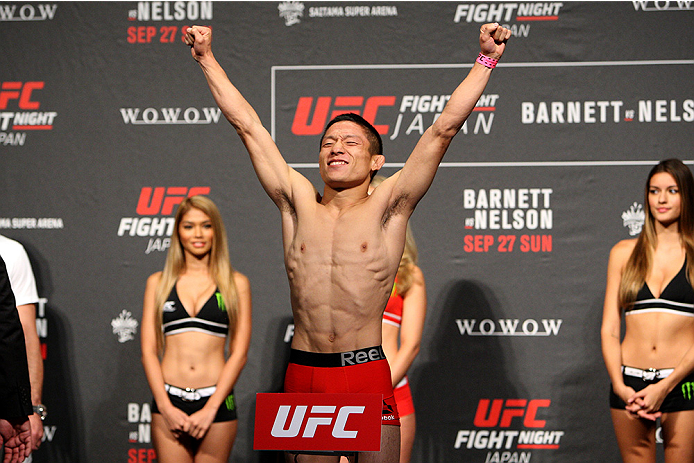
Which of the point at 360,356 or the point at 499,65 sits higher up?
the point at 499,65

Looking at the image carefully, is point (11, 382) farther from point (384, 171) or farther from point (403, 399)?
point (384, 171)

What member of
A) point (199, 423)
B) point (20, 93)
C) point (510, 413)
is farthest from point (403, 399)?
point (20, 93)

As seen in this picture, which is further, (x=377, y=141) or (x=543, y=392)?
(x=543, y=392)

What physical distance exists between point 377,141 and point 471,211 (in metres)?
2.00

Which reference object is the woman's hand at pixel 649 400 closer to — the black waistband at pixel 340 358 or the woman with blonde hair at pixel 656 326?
the woman with blonde hair at pixel 656 326

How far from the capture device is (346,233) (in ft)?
8.15

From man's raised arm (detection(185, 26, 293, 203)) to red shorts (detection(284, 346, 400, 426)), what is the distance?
0.64 meters

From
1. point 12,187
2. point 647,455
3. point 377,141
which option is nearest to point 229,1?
point 12,187

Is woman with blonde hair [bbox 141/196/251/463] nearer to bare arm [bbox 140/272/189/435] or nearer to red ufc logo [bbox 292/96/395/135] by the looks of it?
bare arm [bbox 140/272/189/435]

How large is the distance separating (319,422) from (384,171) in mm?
2657

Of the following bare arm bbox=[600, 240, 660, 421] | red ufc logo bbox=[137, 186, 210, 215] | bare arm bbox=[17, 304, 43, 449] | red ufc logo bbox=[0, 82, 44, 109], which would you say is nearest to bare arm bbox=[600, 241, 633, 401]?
bare arm bbox=[600, 240, 660, 421]

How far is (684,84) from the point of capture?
452 centimetres

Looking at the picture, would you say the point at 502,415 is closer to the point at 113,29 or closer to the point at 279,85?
the point at 279,85

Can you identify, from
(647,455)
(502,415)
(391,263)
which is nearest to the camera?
(391,263)
